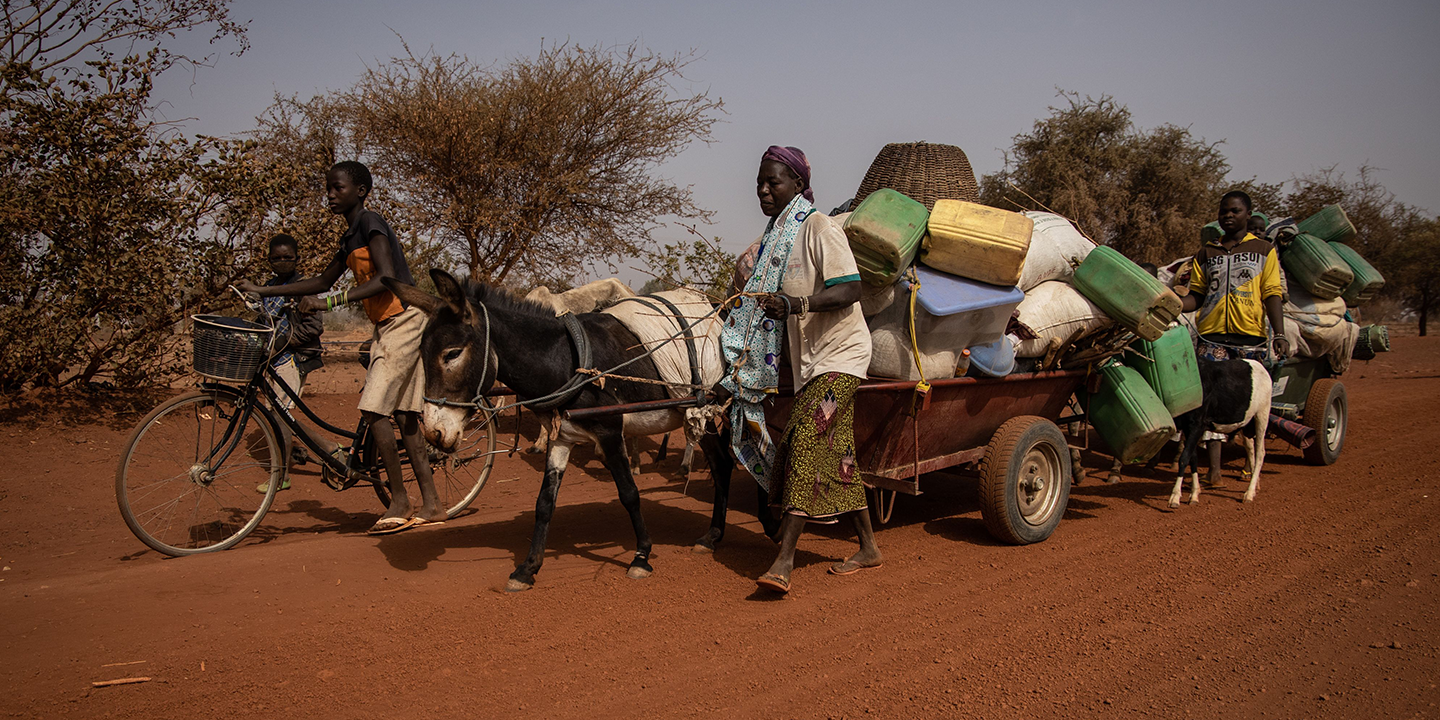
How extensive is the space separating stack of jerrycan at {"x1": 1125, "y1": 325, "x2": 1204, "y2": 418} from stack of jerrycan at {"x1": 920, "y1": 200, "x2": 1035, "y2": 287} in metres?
1.90

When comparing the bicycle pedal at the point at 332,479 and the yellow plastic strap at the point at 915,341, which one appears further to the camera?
the bicycle pedal at the point at 332,479

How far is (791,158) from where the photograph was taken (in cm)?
442

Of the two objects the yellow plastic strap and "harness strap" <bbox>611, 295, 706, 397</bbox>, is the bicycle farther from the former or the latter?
the yellow plastic strap

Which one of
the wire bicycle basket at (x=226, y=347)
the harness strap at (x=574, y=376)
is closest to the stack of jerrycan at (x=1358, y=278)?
the harness strap at (x=574, y=376)

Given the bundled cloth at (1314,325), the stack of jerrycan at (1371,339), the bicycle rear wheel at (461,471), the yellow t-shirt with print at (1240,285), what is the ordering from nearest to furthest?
the bicycle rear wheel at (461,471) < the yellow t-shirt with print at (1240,285) < the bundled cloth at (1314,325) < the stack of jerrycan at (1371,339)

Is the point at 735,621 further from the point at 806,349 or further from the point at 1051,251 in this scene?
the point at 1051,251

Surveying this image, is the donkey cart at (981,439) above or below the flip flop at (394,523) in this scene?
above

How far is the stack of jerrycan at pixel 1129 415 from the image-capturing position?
5.62 metres

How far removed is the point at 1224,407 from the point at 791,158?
193 inches

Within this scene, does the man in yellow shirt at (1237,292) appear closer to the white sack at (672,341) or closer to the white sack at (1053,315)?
the white sack at (1053,315)

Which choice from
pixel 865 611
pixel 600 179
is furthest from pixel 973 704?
pixel 600 179

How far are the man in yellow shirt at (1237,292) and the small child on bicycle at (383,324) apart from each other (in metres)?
6.56

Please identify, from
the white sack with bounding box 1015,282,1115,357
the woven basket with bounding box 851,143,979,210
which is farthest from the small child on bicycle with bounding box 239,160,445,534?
the white sack with bounding box 1015,282,1115,357

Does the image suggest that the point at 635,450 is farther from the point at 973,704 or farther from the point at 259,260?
the point at 973,704
